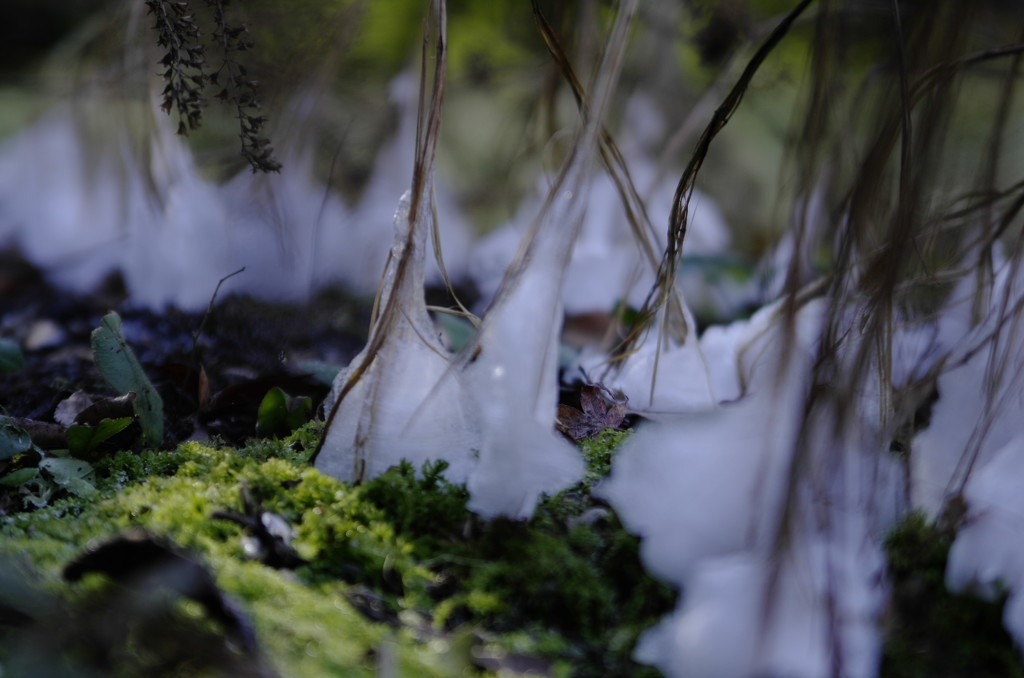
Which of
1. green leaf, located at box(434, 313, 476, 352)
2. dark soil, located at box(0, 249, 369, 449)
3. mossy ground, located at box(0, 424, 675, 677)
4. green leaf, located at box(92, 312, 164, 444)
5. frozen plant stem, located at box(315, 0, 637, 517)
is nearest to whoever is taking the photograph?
mossy ground, located at box(0, 424, 675, 677)

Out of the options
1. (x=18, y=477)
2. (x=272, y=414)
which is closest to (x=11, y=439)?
(x=18, y=477)

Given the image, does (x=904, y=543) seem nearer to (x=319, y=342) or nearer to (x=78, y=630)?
(x=78, y=630)

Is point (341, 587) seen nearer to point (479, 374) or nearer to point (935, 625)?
point (479, 374)

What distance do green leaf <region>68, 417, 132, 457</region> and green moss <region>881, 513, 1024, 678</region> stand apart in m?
0.71

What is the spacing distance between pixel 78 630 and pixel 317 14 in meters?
1.61

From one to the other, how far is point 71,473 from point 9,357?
0.38 metres

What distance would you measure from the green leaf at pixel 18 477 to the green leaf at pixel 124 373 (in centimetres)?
12

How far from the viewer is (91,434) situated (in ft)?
2.69

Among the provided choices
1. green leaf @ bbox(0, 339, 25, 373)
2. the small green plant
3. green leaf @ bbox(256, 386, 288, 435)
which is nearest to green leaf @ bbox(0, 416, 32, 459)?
the small green plant

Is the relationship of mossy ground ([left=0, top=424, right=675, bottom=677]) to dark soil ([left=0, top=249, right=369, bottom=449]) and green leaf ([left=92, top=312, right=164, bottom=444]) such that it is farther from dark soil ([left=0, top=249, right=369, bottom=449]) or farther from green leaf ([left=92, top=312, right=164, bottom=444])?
dark soil ([left=0, top=249, right=369, bottom=449])

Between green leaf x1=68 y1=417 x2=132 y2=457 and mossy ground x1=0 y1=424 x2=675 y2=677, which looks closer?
mossy ground x1=0 y1=424 x2=675 y2=677

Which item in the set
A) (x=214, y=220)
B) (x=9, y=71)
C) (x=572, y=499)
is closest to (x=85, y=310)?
(x=214, y=220)

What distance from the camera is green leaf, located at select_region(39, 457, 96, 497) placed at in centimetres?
75

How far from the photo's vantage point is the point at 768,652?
470 mm
